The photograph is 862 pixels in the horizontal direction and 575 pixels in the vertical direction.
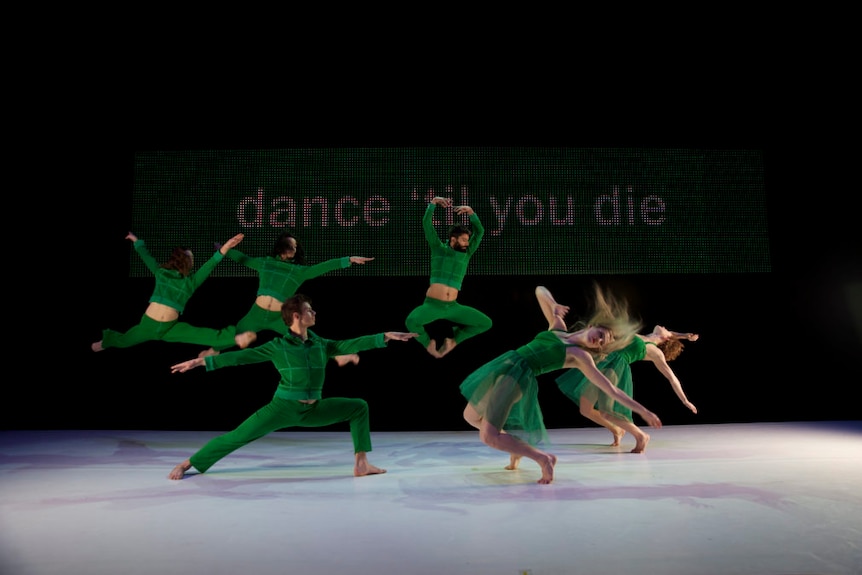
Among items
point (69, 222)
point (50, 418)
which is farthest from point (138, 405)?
point (69, 222)

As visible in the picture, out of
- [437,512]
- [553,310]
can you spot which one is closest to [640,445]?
[553,310]

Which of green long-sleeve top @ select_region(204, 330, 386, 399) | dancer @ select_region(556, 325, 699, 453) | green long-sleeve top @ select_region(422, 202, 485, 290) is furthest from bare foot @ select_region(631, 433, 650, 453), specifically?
green long-sleeve top @ select_region(204, 330, 386, 399)

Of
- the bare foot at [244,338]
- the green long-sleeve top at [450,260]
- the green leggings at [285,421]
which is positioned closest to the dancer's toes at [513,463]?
the green leggings at [285,421]

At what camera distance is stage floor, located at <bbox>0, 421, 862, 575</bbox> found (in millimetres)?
2107

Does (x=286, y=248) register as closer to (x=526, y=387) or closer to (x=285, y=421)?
(x=285, y=421)

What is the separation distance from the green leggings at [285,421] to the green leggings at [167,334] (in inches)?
62.5

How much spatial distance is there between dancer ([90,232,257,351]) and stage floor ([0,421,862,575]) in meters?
0.90

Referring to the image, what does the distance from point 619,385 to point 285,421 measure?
97.6 inches

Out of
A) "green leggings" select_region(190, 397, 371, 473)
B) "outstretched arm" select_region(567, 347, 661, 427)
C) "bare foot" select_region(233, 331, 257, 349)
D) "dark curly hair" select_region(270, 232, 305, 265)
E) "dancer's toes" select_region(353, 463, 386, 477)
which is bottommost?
"dancer's toes" select_region(353, 463, 386, 477)

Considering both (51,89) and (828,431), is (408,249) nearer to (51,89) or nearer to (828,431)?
(51,89)

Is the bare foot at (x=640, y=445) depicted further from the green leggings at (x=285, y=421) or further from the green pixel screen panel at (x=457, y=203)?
the green leggings at (x=285, y=421)

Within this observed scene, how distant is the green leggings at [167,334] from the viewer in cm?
504

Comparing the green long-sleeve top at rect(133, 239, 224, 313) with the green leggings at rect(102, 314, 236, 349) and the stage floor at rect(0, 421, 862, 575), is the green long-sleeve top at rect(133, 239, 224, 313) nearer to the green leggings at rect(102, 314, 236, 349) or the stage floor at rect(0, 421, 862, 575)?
the green leggings at rect(102, 314, 236, 349)

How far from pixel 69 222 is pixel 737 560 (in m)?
5.83
